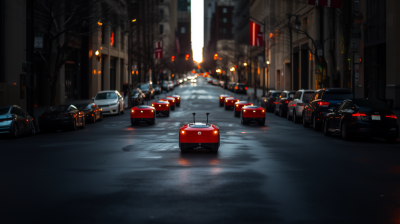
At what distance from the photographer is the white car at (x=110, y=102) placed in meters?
32.6

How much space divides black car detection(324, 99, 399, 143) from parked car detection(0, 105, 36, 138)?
12.3 m

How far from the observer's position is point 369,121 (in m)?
16.9

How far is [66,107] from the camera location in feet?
75.7

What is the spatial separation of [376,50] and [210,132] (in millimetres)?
23868

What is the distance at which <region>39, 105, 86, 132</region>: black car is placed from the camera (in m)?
21.8

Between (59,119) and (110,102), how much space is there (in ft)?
36.5

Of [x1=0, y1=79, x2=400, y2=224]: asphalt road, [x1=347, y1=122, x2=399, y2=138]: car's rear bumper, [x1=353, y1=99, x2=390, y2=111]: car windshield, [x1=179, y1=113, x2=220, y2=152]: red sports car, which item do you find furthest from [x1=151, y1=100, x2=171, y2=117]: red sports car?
[x1=179, y1=113, x2=220, y2=152]: red sports car

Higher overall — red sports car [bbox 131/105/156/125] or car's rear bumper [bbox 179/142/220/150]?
red sports car [bbox 131/105/156/125]

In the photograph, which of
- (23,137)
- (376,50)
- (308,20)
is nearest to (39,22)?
(23,137)

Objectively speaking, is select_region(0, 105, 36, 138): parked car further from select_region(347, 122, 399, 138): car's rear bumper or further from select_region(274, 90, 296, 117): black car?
select_region(274, 90, 296, 117): black car

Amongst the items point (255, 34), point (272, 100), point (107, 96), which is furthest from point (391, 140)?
point (255, 34)

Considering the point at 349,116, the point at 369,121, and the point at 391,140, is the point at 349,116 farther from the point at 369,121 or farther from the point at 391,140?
the point at 391,140

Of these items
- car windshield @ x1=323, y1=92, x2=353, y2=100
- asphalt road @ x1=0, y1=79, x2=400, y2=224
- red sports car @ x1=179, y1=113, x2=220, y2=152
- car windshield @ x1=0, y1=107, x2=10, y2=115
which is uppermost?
car windshield @ x1=323, y1=92, x2=353, y2=100

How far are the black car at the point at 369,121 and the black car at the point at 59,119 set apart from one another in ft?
38.9
